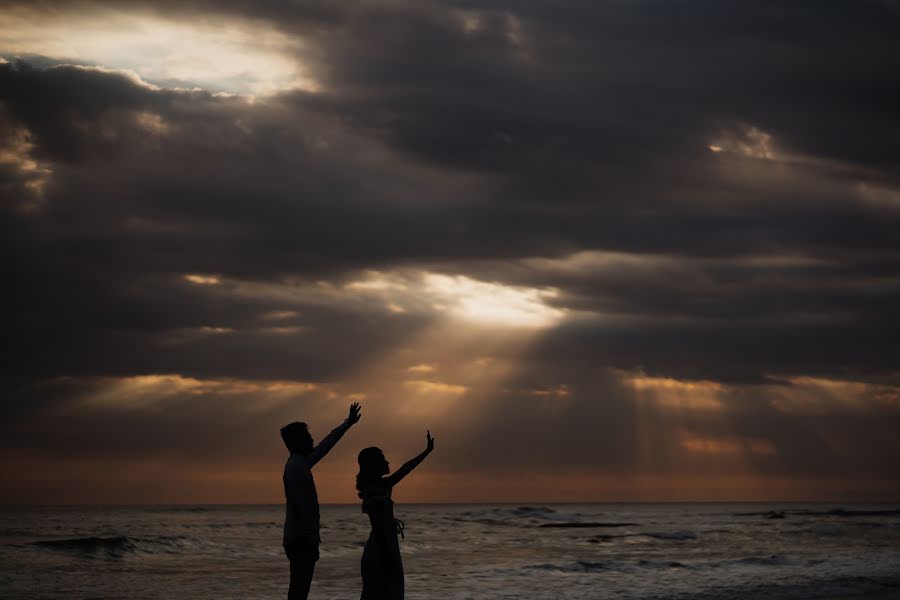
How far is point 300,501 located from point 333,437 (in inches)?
31.2

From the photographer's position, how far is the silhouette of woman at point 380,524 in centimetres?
835

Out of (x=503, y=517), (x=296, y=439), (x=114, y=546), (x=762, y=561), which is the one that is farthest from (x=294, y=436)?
(x=503, y=517)

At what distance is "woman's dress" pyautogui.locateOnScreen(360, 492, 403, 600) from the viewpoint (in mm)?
8352

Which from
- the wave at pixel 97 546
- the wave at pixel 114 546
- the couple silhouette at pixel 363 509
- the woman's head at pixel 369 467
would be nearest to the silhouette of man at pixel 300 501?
the couple silhouette at pixel 363 509

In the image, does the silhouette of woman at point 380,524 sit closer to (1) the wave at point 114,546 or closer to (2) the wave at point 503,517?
(1) the wave at point 114,546

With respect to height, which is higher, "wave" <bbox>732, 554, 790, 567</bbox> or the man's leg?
the man's leg

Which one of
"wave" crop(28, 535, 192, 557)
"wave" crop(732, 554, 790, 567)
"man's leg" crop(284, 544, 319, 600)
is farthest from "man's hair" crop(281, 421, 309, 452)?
"wave" crop(28, 535, 192, 557)

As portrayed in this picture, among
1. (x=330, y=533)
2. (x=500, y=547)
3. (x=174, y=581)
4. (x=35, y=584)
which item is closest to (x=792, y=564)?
(x=500, y=547)

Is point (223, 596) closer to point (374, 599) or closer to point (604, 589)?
point (604, 589)

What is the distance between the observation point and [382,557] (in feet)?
27.7

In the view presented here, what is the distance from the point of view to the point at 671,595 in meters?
20.3

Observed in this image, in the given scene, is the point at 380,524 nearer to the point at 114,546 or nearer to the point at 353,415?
the point at 353,415

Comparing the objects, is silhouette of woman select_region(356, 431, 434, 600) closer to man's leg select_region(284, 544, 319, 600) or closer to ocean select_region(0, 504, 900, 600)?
man's leg select_region(284, 544, 319, 600)

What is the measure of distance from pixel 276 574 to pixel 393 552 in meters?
21.2
